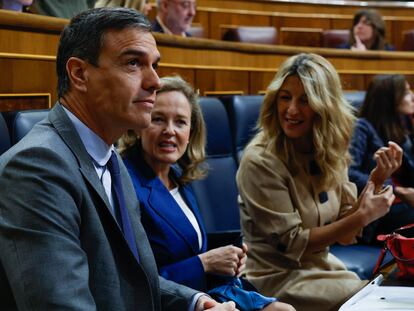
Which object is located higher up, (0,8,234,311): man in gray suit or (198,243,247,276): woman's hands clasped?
(0,8,234,311): man in gray suit

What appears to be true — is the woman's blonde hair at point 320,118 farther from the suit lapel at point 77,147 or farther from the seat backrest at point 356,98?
the seat backrest at point 356,98

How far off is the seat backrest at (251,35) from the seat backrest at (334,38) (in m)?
0.33

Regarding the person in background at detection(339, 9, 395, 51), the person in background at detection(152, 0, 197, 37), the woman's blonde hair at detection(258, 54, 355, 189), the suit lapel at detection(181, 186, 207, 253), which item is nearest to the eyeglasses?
the person in background at detection(152, 0, 197, 37)

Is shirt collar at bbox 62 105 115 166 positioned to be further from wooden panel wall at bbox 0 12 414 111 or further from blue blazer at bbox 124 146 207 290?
wooden panel wall at bbox 0 12 414 111

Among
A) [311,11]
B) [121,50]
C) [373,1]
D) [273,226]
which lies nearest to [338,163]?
[273,226]

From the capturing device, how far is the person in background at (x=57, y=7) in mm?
1283

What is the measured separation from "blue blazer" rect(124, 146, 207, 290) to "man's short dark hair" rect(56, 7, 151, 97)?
256 mm

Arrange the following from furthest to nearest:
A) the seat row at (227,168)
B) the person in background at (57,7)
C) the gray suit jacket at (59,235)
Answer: the person in background at (57,7) → the seat row at (227,168) → the gray suit jacket at (59,235)

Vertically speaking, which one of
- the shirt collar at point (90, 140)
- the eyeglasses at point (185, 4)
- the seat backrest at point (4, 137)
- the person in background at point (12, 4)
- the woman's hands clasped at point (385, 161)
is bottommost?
the woman's hands clasped at point (385, 161)

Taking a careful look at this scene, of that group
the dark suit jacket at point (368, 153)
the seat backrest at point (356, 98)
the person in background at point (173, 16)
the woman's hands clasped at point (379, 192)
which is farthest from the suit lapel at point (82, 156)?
the person in background at point (173, 16)

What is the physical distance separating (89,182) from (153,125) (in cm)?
34

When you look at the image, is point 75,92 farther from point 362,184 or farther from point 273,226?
point 362,184

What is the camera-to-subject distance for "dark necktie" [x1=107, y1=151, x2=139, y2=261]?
0.58 meters

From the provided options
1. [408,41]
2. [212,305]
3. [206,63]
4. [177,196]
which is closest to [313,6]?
[408,41]
